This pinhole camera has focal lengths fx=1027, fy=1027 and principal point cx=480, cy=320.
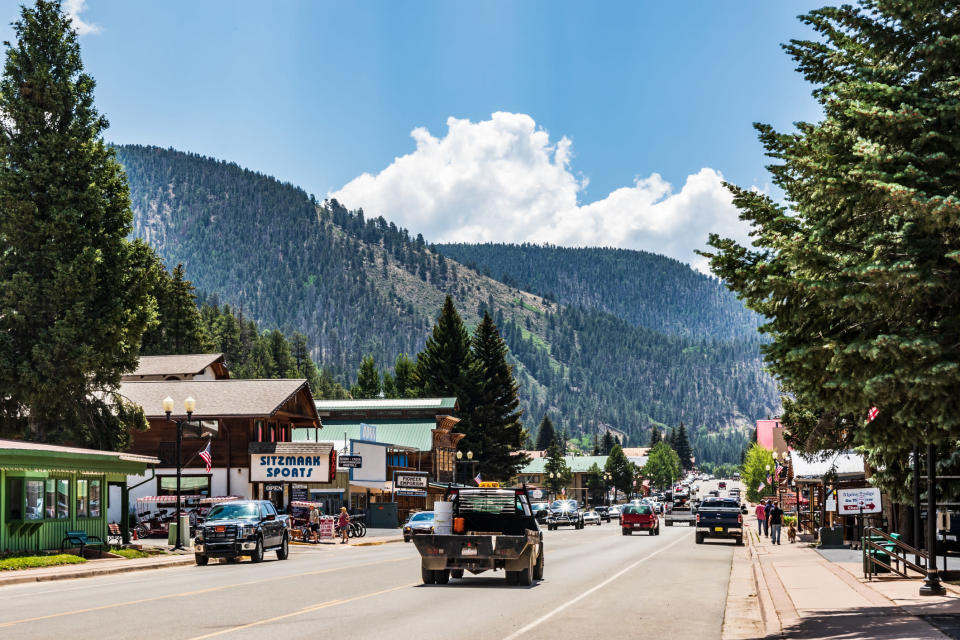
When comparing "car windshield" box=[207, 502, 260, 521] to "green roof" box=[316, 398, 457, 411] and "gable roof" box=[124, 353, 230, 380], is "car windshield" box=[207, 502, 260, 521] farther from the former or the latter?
"green roof" box=[316, 398, 457, 411]

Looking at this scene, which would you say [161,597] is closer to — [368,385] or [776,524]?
[776,524]

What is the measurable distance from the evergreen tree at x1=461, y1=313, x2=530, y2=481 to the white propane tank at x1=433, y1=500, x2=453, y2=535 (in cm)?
7382

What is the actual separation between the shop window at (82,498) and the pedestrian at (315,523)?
46.0ft

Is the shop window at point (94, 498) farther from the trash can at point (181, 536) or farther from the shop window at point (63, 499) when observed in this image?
the trash can at point (181, 536)

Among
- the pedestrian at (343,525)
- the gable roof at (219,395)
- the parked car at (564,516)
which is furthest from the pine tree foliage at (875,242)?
the parked car at (564,516)

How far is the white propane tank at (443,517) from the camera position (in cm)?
2320

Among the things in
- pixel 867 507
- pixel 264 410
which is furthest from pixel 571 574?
pixel 264 410

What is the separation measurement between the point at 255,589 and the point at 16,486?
43.7ft

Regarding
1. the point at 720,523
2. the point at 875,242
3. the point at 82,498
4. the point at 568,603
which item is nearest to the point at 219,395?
the point at 82,498

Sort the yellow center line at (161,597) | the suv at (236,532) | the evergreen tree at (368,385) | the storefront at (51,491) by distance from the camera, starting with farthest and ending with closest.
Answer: the evergreen tree at (368,385) → the suv at (236,532) → the storefront at (51,491) → the yellow center line at (161,597)

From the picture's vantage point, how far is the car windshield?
32.1 metres

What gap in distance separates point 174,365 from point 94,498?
3308cm

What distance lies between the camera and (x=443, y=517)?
2327 cm

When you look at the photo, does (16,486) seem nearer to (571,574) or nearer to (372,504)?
(571,574)
